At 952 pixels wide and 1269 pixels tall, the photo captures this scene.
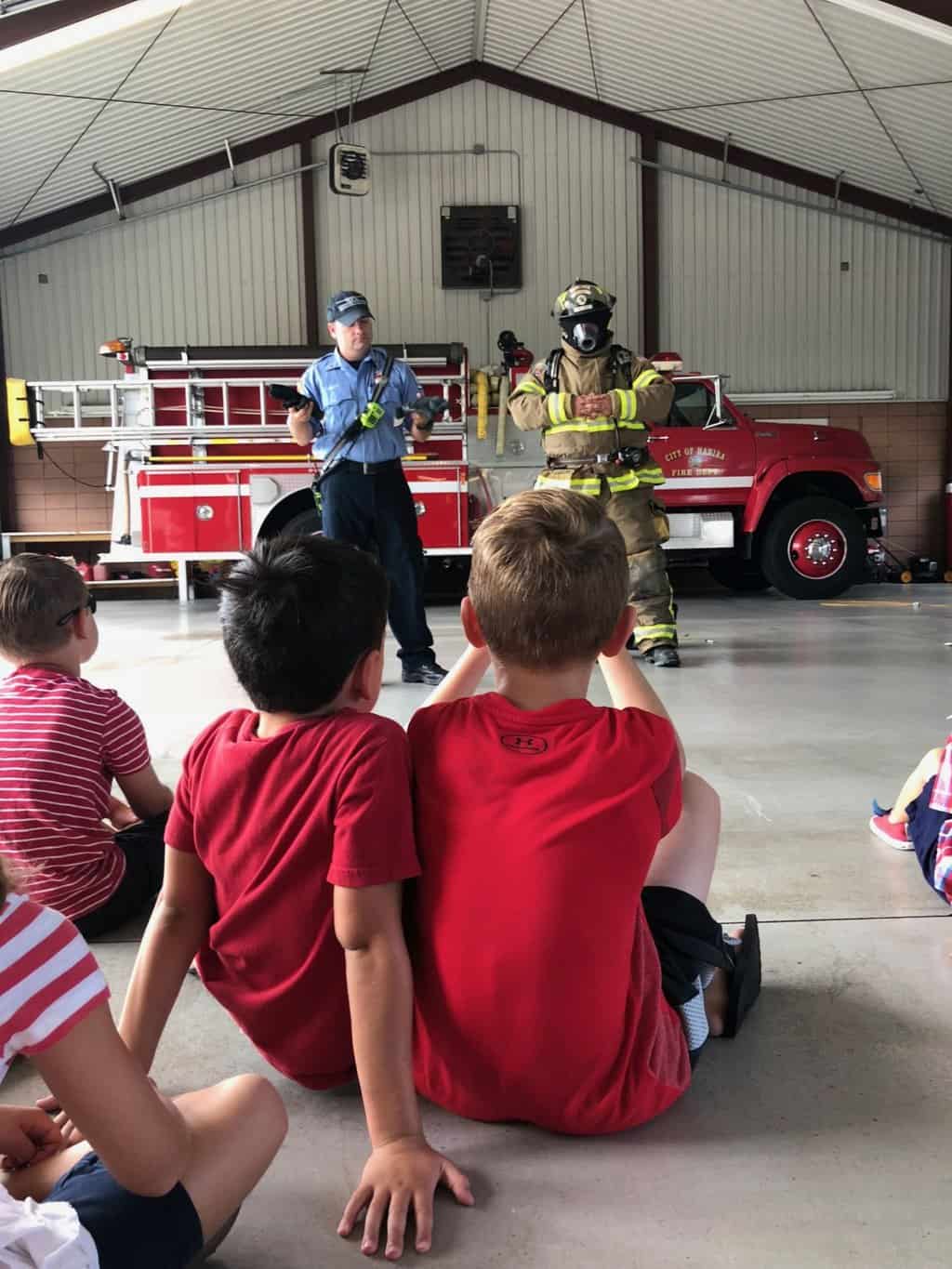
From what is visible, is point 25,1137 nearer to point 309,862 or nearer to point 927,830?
point 309,862

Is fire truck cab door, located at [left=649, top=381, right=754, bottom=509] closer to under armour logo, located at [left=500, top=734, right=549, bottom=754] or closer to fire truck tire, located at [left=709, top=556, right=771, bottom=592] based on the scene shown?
fire truck tire, located at [left=709, top=556, right=771, bottom=592]

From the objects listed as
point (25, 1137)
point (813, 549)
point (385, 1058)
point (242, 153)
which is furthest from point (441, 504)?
point (25, 1137)

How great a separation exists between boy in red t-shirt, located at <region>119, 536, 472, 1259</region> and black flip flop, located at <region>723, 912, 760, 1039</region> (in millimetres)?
597

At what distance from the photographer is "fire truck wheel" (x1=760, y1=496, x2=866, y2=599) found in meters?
10.2

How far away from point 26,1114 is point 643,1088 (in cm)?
76

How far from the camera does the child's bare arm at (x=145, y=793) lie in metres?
2.27

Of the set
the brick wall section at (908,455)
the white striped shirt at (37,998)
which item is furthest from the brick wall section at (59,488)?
the white striped shirt at (37,998)

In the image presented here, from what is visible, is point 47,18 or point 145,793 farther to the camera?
point 47,18

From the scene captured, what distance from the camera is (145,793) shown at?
2311mm

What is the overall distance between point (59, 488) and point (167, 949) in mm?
12244

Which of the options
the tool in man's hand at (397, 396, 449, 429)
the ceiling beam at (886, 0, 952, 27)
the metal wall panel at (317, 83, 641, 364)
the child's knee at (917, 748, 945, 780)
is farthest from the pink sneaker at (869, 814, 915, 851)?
the metal wall panel at (317, 83, 641, 364)

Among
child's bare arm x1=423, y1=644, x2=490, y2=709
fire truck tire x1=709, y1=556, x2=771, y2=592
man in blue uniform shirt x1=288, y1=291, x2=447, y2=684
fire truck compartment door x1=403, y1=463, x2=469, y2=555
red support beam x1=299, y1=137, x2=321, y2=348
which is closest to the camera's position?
child's bare arm x1=423, y1=644, x2=490, y2=709

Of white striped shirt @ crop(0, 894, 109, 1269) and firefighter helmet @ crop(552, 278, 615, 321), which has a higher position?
firefighter helmet @ crop(552, 278, 615, 321)

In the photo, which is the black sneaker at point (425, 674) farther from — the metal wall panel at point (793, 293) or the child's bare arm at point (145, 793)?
the metal wall panel at point (793, 293)
